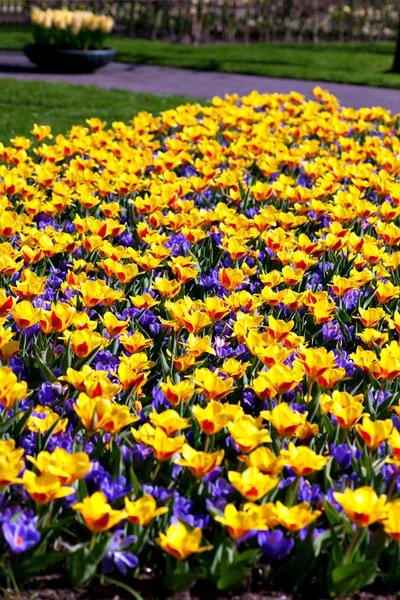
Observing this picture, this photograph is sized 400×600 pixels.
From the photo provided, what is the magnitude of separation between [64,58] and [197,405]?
1093 cm

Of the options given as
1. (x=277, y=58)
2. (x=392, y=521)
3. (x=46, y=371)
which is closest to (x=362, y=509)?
(x=392, y=521)

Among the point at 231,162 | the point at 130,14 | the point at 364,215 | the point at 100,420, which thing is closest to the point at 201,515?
the point at 100,420

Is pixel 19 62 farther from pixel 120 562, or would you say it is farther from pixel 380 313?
pixel 120 562

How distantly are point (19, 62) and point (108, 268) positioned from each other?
37.8ft

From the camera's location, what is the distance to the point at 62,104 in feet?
30.9

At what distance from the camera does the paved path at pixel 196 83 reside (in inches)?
452

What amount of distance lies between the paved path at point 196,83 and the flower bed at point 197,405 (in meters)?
7.14

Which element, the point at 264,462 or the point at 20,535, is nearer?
the point at 20,535

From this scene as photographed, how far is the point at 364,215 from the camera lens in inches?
176

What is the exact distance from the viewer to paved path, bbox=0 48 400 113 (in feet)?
37.6

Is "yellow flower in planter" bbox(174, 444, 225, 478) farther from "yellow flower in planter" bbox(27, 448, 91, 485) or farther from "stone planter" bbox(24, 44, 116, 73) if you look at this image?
"stone planter" bbox(24, 44, 116, 73)

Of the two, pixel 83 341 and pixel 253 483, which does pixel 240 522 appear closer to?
pixel 253 483

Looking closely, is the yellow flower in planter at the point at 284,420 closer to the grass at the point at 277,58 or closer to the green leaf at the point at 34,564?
the green leaf at the point at 34,564

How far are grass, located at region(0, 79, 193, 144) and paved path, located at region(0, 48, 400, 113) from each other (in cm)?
115
